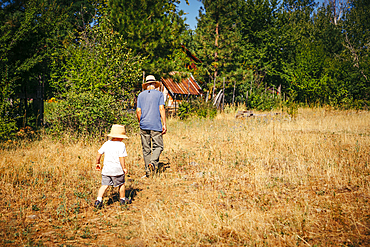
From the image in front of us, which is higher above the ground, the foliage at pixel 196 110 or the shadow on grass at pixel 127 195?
the foliage at pixel 196 110

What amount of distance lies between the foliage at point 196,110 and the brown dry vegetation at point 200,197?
24.7 ft

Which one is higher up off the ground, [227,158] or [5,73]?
[5,73]

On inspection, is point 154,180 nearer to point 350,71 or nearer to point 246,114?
point 246,114

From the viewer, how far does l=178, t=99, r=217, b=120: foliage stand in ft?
54.5

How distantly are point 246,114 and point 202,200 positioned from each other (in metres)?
12.7

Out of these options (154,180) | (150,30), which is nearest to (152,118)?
(154,180)

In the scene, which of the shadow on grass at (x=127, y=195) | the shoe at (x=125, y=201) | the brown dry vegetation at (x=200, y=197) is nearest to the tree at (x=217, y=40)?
the brown dry vegetation at (x=200, y=197)

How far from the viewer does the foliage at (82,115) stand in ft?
29.7

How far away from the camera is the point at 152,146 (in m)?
6.78

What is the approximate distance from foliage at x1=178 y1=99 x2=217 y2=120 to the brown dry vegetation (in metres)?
7.53

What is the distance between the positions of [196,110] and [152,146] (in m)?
10.4

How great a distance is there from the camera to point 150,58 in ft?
56.3

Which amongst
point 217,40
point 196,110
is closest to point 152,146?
point 196,110

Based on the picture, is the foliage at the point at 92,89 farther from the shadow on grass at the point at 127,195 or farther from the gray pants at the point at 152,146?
the shadow on grass at the point at 127,195
